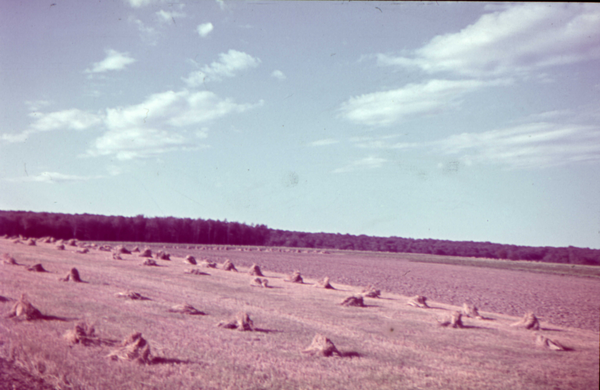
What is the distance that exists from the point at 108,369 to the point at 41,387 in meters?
0.90

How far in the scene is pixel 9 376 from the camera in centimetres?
594

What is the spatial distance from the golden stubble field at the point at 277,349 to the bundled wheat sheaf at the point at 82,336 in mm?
147

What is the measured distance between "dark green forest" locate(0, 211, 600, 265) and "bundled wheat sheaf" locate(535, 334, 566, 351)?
4345 centimetres

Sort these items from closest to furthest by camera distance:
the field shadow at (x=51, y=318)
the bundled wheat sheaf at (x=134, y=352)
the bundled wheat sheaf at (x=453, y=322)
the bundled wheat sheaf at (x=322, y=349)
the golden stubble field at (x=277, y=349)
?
the golden stubble field at (x=277, y=349), the bundled wheat sheaf at (x=134, y=352), the bundled wheat sheaf at (x=322, y=349), the field shadow at (x=51, y=318), the bundled wheat sheaf at (x=453, y=322)

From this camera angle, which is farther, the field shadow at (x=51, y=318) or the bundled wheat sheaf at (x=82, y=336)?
the field shadow at (x=51, y=318)

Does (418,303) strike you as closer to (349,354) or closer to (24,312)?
(349,354)

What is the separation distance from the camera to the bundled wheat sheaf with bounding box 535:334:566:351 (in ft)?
29.2

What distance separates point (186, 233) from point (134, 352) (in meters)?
130

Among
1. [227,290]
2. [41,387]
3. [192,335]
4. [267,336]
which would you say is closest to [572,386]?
[267,336]

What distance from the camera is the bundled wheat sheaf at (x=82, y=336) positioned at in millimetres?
7426

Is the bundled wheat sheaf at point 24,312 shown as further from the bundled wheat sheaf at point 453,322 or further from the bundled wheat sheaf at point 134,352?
the bundled wheat sheaf at point 453,322

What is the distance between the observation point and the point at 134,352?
6.75 metres

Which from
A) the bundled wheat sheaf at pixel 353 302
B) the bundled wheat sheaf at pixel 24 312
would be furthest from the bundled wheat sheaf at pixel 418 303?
the bundled wheat sheaf at pixel 24 312

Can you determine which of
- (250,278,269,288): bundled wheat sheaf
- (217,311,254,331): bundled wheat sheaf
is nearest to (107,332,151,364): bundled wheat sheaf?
(217,311,254,331): bundled wheat sheaf
